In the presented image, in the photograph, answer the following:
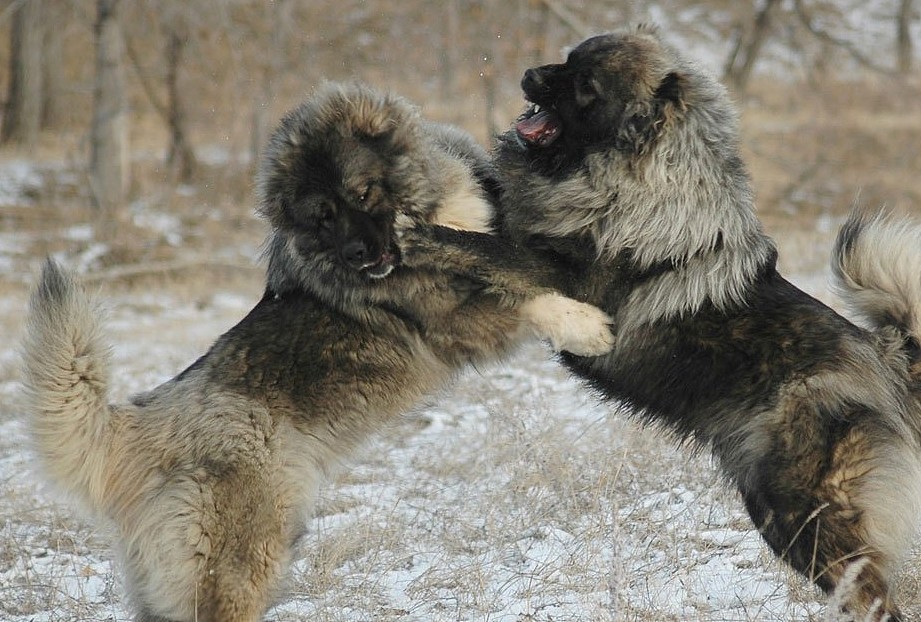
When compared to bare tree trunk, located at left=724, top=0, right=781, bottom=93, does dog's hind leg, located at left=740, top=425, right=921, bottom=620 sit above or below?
below

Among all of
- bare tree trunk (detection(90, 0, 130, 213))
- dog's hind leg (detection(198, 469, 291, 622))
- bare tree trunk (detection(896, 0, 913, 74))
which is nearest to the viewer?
dog's hind leg (detection(198, 469, 291, 622))

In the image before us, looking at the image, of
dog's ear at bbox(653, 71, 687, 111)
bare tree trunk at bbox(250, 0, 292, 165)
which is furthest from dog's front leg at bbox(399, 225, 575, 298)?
bare tree trunk at bbox(250, 0, 292, 165)

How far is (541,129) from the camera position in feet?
14.4

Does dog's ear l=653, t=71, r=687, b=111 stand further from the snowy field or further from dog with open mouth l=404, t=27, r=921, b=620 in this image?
the snowy field

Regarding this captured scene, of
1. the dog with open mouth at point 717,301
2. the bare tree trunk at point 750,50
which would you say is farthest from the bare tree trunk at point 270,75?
the dog with open mouth at point 717,301

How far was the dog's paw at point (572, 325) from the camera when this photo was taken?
13.1 feet

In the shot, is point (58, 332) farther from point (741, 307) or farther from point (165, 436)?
point (741, 307)

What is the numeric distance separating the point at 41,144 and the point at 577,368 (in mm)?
20282

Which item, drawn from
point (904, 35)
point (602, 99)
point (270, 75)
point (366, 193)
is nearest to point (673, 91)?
point (602, 99)

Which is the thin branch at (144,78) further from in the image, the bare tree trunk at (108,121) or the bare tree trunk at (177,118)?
the bare tree trunk at (108,121)

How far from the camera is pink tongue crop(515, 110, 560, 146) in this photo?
14.3 feet

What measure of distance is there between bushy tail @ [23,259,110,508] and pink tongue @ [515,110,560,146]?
1.99 metres

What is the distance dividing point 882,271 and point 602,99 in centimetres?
134

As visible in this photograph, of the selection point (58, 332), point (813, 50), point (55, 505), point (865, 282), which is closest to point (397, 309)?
point (58, 332)
